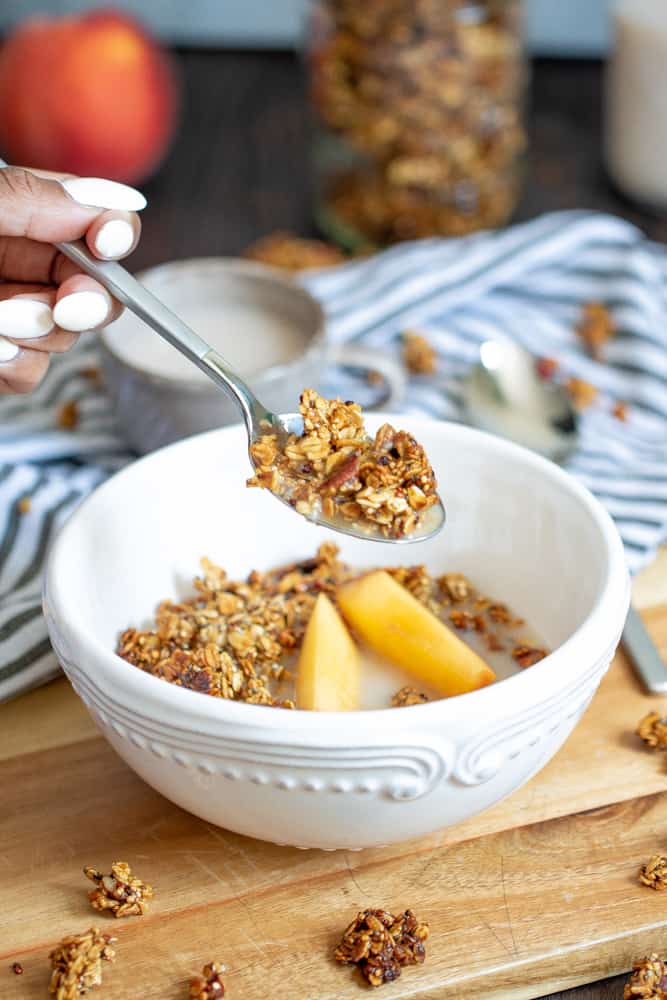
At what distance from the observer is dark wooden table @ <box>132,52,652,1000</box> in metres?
1.85

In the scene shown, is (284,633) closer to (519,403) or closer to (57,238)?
(57,238)

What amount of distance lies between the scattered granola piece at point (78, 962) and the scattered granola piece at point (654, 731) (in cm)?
41

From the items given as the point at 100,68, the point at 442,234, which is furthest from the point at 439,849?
the point at 100,68

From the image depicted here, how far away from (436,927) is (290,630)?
0.85 ft

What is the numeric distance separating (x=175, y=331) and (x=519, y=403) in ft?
1.74

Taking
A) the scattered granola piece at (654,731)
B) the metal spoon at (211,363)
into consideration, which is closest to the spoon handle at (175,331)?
the metal spoon at (211,363)

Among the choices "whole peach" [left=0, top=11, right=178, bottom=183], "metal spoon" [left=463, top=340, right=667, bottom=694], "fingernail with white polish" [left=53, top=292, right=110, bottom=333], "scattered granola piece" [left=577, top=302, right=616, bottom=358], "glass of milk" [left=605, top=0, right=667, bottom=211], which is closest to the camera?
"fingernail with white polish" [left=53, top=292, right=110, bottom=333]

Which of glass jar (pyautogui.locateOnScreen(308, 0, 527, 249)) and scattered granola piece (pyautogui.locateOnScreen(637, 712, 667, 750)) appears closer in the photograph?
scattered granola piece (pyautogui.locateOnScreen(637, 712, 667, 750))

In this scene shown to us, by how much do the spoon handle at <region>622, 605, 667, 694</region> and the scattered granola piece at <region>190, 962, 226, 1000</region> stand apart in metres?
0.41

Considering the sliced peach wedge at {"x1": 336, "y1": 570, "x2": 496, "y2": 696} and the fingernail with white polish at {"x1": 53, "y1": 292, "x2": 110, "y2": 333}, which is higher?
the fingernail with white polish at {"x1": 53, "y1": 292, "x2": 110, "y2": 333}

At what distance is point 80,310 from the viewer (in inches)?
36.8

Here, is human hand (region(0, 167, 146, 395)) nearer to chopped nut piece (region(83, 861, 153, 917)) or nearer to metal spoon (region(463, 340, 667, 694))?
chopped nut piece (region(83, 861, 153, 917))

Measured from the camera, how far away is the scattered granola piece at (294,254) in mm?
1640

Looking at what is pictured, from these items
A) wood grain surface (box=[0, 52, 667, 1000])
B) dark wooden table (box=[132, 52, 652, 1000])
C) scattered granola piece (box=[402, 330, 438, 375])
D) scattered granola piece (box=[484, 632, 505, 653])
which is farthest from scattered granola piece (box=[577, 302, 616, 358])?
scattered granola piece (box=[484, 632, 505, 653])
